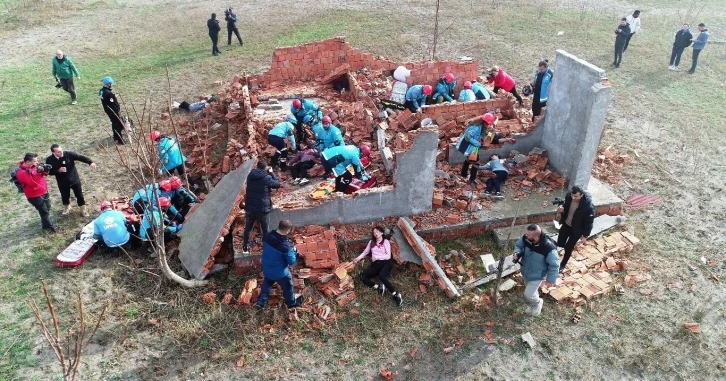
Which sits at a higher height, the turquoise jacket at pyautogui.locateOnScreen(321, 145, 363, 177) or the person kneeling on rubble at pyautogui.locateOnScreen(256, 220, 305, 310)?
the turquoise jacket at pyautogui.locateOnScreen(321, 145, 363, 177)

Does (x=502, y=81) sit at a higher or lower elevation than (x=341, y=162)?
higher

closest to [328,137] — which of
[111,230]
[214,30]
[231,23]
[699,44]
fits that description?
[111,230]

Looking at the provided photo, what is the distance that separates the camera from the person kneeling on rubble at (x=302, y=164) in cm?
999

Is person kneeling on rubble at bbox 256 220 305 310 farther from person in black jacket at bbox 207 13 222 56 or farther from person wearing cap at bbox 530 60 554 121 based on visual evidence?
person in black jacket at bbox 207 13 222 56

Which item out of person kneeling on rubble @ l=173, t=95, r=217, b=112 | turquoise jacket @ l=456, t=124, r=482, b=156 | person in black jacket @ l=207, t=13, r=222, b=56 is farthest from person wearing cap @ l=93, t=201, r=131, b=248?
person in black jacket @ l=207, t=13, r=222, b=56

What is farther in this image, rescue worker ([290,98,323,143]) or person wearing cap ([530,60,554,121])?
rescue worker ([290,98,323,143])

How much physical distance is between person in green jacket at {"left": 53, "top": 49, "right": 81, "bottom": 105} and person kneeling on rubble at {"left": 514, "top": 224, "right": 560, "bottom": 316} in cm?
1280

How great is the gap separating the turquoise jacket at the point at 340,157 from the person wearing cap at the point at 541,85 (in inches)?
175

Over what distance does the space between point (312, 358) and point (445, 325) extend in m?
1.92

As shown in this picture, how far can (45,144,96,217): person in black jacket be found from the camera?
912 centimetres

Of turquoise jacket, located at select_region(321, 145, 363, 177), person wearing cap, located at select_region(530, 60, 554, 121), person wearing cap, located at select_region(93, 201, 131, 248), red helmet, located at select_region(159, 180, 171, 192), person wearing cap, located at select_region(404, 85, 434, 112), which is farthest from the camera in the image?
person wearing cap, located at select_region(404, 85, 434, 112)

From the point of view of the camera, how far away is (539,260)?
6.86 metres

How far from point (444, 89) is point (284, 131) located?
4.28 metres

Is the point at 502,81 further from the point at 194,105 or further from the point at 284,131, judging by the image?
the point at 194,105
